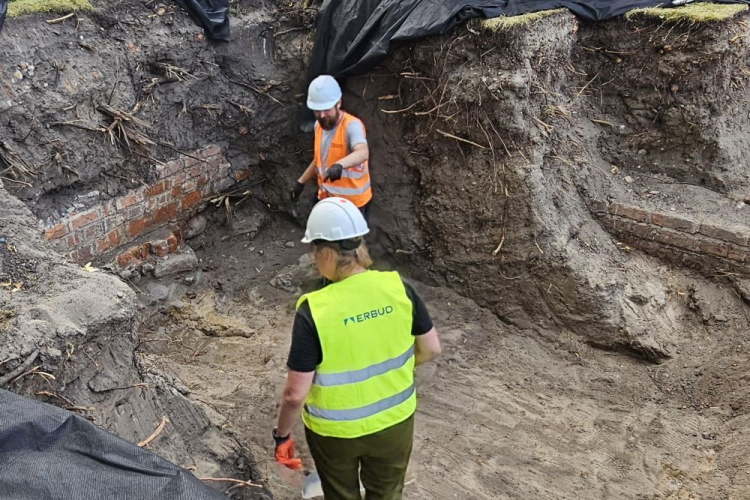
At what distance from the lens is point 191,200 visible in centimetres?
532

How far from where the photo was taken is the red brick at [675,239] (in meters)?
4.72

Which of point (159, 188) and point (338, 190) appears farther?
point (159, 188)

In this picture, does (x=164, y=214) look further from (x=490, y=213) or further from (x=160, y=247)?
(x=490, y=213)

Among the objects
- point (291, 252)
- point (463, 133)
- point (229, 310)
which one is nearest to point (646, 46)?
point (463, 133)

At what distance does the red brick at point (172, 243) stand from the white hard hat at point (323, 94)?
165cm

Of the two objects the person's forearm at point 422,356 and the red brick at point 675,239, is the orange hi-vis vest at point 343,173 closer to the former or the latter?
the person's forearm at point 422,356

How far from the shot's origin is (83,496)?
1.78m

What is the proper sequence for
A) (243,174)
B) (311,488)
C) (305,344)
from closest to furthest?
(305,344)
(311,488)
(243,174)

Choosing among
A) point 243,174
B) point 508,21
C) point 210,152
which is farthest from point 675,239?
point 210,152

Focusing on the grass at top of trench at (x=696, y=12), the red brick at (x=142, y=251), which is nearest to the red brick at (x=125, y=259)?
the red brick at (x=142, y=251)

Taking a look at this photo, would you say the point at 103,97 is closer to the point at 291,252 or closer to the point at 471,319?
the point at 291,252

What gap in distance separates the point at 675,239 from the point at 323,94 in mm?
2834

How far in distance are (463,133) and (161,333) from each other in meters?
2.74

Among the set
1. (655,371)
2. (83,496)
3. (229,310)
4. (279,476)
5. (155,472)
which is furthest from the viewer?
(229,310)
